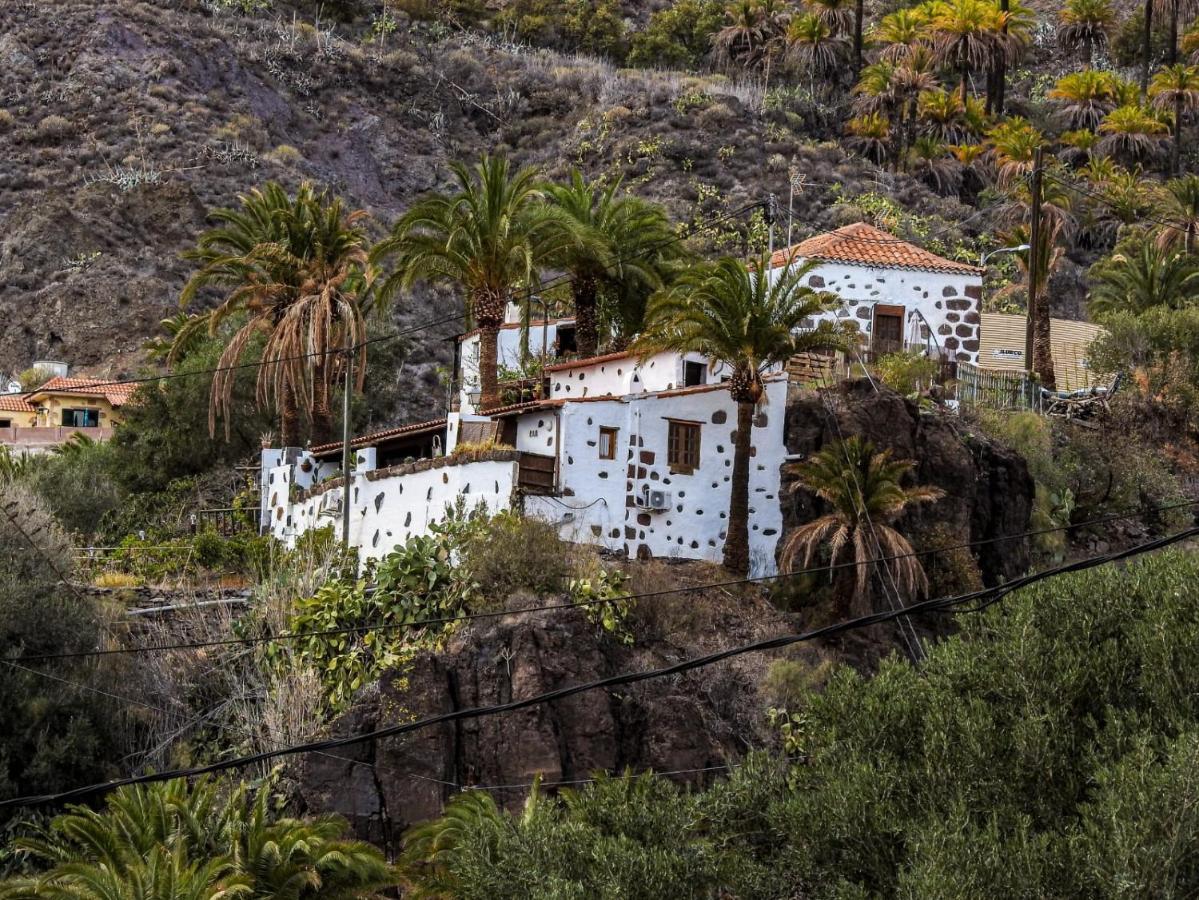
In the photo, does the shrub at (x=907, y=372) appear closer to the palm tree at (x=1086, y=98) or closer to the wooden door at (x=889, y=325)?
the wooden door at (x=889, y=325)

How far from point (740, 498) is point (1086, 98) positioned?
6106 cm

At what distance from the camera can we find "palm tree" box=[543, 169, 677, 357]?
39969mm

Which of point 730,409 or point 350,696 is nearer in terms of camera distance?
point 350,696

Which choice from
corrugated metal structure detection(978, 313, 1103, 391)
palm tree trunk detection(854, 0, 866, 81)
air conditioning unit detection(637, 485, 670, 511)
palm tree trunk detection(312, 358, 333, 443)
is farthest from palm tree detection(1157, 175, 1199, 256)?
palm tree trunk detection(854, 0, 866, 81)

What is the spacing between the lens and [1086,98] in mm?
87938

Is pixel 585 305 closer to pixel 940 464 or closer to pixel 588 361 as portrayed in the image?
pixel 588 361

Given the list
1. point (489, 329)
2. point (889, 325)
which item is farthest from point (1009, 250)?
point (489, 329)

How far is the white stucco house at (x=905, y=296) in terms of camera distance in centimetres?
4272

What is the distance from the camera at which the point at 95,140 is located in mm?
81750

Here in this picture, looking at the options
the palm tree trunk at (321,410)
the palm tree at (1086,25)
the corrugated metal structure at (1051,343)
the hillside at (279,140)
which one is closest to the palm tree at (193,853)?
the palm tree trunk at (321,410)

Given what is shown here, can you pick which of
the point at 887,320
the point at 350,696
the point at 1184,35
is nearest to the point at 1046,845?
the point at 350,696

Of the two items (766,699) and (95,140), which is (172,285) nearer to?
(95,140)

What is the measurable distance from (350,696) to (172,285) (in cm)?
4514

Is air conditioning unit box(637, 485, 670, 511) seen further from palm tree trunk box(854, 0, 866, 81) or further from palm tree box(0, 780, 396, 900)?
palm tree trunk box(854, 0, 866, 81)
